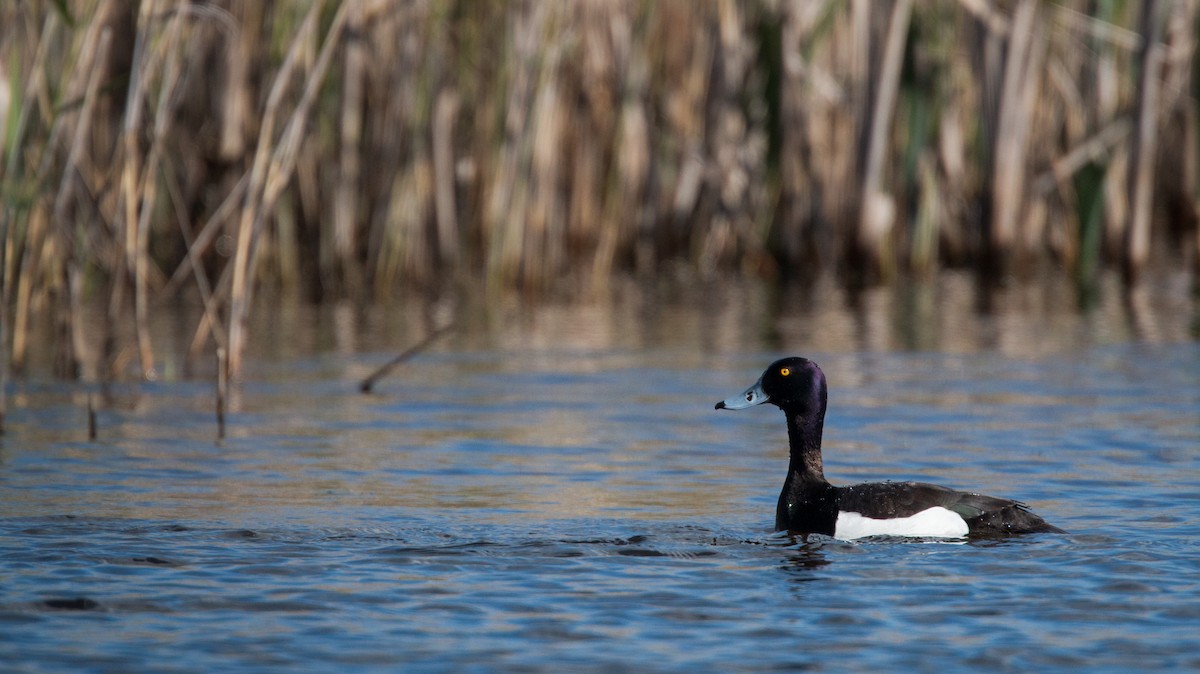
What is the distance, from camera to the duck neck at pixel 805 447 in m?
7.27

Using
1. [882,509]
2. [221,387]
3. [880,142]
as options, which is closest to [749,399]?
[882,509]

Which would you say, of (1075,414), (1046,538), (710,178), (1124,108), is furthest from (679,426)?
(1124,108)

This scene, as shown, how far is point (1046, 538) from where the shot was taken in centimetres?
657

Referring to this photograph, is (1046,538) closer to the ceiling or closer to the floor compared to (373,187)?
closer to the floor

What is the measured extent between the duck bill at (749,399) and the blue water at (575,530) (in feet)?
1.42

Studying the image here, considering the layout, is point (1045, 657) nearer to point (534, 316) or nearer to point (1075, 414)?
point (1075, 414)

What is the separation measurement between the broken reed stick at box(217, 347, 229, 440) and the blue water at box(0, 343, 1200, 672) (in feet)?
0.36

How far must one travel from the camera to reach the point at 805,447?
7379 millimetres

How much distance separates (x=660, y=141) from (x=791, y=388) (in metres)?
10.3

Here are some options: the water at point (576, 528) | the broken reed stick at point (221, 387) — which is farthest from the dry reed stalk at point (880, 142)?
the broken reed stick at point (221, 387)

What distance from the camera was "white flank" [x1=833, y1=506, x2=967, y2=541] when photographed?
6.62 m

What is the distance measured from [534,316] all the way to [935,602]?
907 centimetres

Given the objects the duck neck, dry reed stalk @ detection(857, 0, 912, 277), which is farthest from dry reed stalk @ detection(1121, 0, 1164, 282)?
the duck neck

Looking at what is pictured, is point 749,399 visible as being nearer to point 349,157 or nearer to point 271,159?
point 271,159
